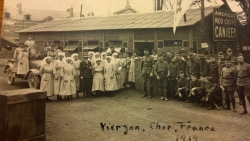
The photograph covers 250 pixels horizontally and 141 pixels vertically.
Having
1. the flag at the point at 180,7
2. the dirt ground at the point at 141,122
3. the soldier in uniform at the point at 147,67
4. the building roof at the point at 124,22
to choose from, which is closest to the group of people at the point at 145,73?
the soldier in uniform at the point at 147,67

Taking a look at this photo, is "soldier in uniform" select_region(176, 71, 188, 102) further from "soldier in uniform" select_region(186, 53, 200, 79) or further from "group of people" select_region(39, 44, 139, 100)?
"group of people" select_region(39, 44, 139, 100)

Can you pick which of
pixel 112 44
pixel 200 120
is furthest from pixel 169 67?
pixel 200 120

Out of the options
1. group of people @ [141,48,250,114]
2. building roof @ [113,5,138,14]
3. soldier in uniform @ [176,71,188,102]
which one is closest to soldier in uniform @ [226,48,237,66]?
group of people @ [141,48,250,114]

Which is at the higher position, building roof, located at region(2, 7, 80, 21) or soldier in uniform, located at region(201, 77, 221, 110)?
building roof, located at region(2, 7, 80, 21)

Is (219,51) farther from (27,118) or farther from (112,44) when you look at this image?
(27,118)

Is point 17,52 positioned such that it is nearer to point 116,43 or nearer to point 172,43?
point 116,43

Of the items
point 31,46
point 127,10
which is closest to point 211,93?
point 127,10

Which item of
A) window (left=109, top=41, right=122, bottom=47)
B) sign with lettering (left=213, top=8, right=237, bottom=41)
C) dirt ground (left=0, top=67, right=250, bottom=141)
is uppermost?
sign with lettering (left=213, top=8, right=237, bottom=41)
